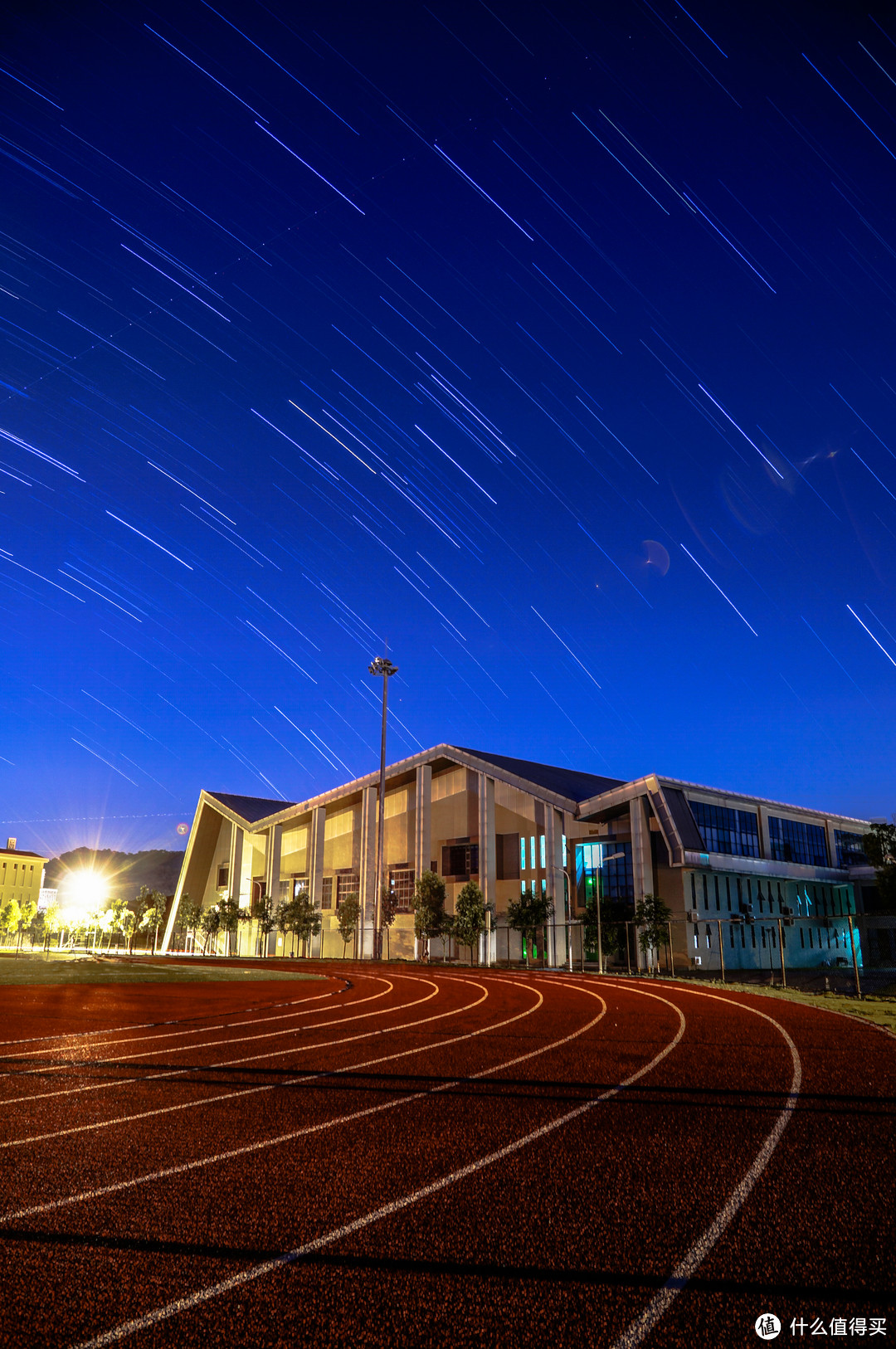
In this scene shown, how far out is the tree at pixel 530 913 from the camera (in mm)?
49344

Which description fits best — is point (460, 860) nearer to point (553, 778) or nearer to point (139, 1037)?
point (553, 778)

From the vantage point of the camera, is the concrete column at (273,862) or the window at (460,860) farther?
the concrete column at (273,862)

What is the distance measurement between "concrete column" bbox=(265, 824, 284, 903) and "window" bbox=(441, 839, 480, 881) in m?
20.6

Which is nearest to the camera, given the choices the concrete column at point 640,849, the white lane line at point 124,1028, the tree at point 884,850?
the white lane line at point 124,1028

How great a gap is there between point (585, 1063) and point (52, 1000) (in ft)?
53.3

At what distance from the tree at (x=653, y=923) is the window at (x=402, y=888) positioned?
2098cm

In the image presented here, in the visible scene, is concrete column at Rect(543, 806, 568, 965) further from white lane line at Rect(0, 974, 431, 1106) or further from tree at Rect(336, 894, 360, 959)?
white lane line at Rect(0, 974, 431, 1106)

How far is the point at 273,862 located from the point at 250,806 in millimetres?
11476

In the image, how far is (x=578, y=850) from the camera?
5231cm

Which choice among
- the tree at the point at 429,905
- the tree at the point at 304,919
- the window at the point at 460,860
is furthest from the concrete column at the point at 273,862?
the tree at the point at 429,905

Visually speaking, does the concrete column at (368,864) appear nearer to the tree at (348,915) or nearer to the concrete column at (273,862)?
the tree at (348,915)

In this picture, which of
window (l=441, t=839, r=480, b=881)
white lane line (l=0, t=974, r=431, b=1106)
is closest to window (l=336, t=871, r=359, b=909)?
window (l=441, t=839, r=480, b=881)

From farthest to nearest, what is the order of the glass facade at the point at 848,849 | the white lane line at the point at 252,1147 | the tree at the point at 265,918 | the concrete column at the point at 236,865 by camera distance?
1. the concrete column at the point at 236,865
2. the tree at the point at 265,918
3. the glass facade at the point at 848,849
4. the white lane line at the point at 252,1147

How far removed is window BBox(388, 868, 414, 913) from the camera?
61.1 meters
